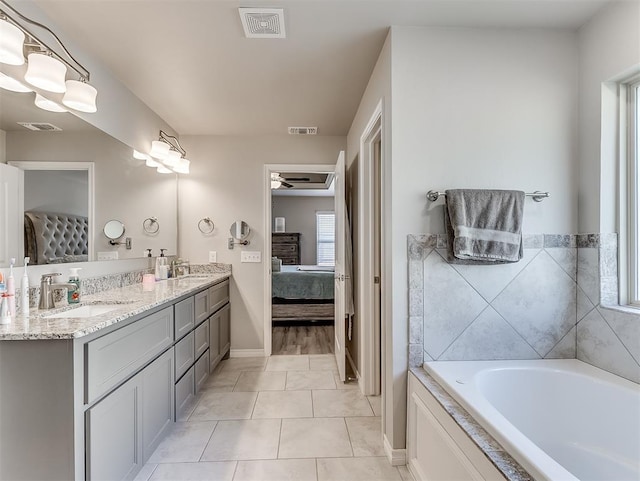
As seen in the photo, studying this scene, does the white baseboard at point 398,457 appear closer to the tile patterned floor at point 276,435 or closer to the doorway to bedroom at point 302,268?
the tile patterned floor at point 276,435

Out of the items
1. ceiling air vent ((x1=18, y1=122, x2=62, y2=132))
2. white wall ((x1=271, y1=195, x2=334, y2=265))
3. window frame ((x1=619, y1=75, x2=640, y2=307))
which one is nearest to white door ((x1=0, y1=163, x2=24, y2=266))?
ceiling air vent ((x1=18, y1=122, x2=62, y2=132))

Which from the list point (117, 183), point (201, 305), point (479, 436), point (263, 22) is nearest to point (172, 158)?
point (117, 183)

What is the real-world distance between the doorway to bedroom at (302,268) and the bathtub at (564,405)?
223 cm

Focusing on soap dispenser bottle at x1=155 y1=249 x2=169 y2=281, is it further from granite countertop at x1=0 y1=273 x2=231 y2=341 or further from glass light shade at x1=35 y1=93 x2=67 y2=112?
glass light shade at x1=35 y1=93 x2=67 y2=112

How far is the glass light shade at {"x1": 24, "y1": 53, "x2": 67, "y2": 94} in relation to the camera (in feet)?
5.09

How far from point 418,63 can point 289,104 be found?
129 cm

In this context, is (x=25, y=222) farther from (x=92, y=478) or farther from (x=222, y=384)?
(x=222, y=384)

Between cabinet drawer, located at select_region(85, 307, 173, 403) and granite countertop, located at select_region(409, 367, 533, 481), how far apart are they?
4.61 ft

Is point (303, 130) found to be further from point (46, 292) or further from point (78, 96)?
point (46, 292)

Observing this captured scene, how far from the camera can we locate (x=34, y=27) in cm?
169

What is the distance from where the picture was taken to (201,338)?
2639 mm

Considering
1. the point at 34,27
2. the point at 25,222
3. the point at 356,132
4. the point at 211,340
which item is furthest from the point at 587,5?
the point at 211,340

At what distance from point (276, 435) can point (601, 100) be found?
8.56 ft

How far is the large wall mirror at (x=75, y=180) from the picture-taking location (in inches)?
65.6
